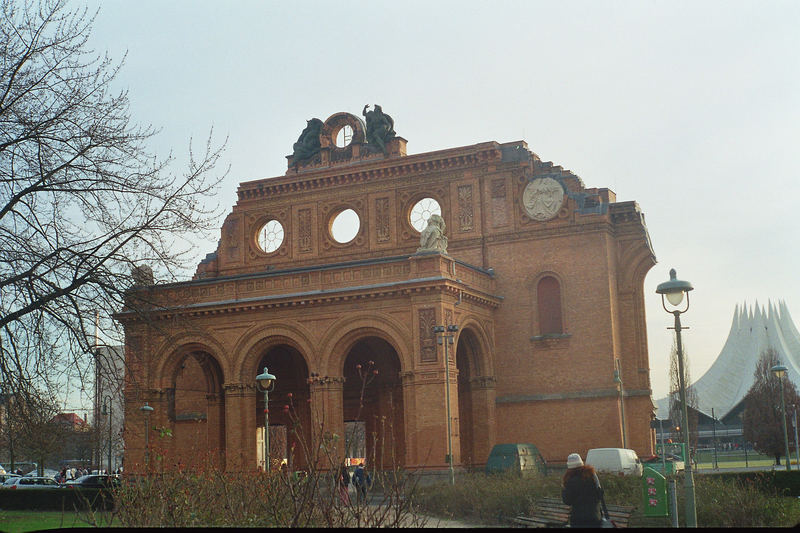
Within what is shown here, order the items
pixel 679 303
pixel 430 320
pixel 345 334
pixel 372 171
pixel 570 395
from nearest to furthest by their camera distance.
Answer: pixel 679 303
pixel 430 320
pixel 345 334
pixel 570 395
pixel 372 171

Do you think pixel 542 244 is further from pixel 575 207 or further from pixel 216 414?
pixel 216 414

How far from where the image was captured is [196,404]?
42.3m

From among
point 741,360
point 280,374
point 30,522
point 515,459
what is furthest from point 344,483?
point 741,360

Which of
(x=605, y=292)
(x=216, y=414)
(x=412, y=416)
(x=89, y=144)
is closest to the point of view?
(x=89, y=144)

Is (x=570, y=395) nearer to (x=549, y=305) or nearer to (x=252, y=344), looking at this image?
(x=549, y=305)

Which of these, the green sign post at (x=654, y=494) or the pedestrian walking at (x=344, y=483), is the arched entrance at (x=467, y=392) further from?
the pedestrian walking at (x=344, y=483)

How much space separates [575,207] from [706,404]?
74.9 meters

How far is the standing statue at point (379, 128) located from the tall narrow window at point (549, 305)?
9.52 m

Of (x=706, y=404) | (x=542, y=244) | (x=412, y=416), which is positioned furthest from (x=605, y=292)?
(x=706, y=404)

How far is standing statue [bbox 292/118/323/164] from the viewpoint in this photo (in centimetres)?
4422

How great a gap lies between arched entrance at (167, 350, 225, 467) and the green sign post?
2174 centimetres

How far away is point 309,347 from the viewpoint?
36.1 m

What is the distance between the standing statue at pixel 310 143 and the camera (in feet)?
145

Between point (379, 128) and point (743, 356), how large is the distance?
84002 millimetres
